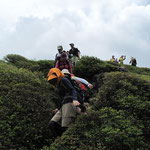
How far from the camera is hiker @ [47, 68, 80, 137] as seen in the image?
5.45 meters

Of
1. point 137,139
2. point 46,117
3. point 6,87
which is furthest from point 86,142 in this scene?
point 6,87

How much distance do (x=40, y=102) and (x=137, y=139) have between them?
11.0 feet

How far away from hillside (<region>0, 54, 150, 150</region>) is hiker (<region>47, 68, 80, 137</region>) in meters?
0.31

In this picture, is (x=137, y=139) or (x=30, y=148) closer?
(x=137, y=139)

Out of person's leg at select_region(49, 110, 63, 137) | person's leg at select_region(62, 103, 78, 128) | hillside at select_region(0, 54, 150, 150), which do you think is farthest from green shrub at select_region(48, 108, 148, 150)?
person's leg at select_region(49, 110, 63, 137)

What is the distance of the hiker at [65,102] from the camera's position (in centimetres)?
545

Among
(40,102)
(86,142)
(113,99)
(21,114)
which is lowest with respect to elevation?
(86,142)

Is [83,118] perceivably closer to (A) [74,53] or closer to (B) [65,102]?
(B) [65,102]

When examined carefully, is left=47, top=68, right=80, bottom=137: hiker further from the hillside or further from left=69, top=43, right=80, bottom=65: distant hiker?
left=69, top=43, right=80, bottom=65: distant hiker

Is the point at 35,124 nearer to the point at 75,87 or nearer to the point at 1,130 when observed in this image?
the point at 1,130

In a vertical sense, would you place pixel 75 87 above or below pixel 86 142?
above

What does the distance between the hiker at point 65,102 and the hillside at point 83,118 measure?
309mm

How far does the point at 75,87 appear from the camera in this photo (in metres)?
5.89

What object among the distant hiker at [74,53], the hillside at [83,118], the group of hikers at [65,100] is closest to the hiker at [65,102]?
the group of hikers at [65,100]
